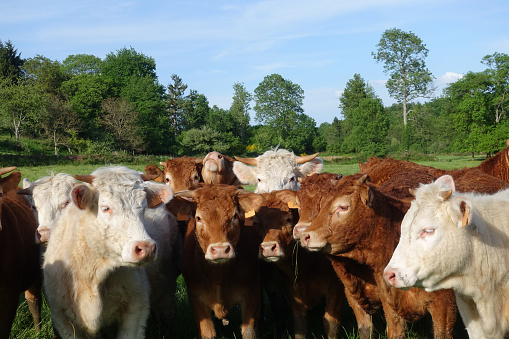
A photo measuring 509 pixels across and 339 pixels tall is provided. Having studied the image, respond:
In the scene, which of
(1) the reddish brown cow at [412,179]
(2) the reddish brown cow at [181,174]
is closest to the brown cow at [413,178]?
(1) the reddish brown cow at [412,179]

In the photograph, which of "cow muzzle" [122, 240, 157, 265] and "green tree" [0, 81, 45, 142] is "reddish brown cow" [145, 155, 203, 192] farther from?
"green tree" [0, 81, 45, 142]

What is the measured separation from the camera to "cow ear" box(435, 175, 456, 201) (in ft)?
12.3

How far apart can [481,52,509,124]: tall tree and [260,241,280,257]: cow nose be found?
60.9 metres

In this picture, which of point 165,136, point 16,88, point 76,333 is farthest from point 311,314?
point 165,136

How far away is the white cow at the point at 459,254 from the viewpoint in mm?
3688

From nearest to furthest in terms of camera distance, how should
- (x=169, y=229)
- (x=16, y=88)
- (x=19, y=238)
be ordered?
(x=19, y=238) → (x=169, y=229) → (x=16, y=88)

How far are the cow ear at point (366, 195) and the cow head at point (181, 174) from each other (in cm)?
329

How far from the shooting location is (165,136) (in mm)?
66750

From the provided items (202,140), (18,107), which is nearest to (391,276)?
(18,107)

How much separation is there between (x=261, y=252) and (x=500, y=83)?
63.9 meters

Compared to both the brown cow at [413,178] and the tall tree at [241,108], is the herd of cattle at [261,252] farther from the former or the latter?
the tall tree at [241,108]

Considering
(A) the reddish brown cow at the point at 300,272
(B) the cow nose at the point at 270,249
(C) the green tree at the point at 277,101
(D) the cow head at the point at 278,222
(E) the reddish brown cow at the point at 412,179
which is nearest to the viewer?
(B) the cow nose at the point at 270,249

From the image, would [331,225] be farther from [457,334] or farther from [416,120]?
[416,120]

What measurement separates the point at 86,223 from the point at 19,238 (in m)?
1.19
